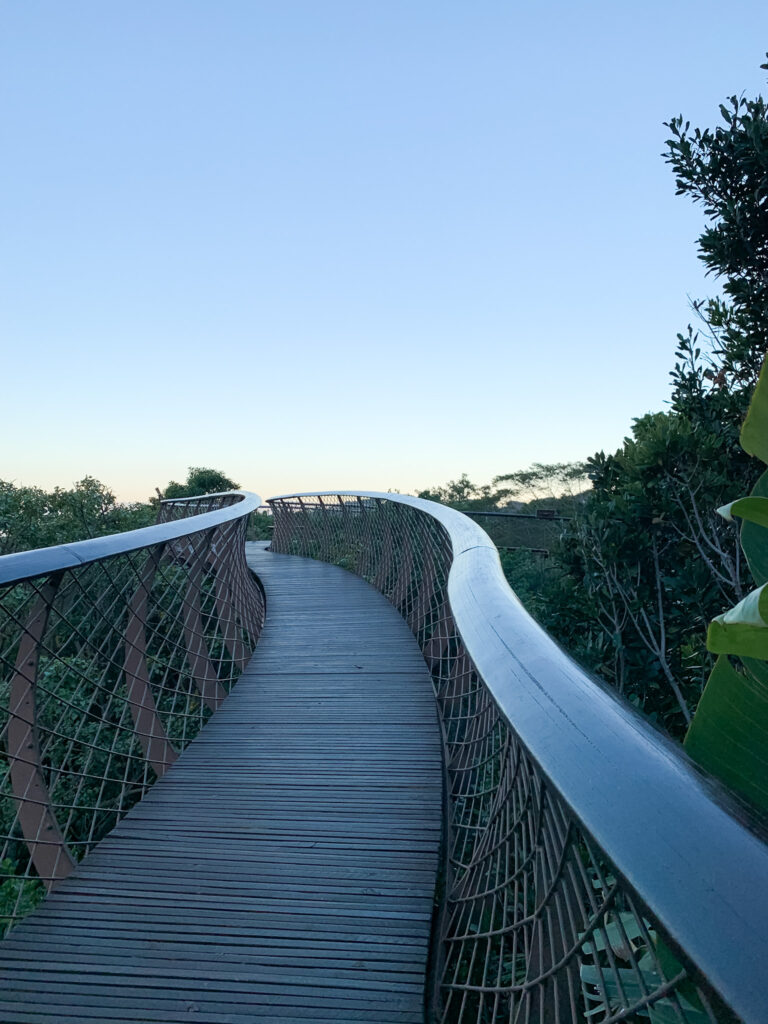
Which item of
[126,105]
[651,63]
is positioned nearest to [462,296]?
[126,105]

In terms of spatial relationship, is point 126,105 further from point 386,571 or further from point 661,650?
point 661,650

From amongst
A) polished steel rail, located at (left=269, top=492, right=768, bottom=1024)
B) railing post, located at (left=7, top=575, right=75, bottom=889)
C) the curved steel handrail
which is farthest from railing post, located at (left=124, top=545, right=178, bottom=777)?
polished steel rail, located at (left=269, top=492, right=768, bottom=1024)

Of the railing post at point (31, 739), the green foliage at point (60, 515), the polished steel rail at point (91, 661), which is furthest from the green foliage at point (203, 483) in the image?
the railing post at point (31, 739)

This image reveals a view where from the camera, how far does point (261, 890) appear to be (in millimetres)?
2387

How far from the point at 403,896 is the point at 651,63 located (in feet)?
33.7

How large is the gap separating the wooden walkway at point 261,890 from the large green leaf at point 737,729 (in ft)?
4.84

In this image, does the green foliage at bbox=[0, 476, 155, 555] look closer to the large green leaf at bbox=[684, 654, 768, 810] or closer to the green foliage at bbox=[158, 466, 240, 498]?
the green foliage at bbox=[158, 466, 240, 498]

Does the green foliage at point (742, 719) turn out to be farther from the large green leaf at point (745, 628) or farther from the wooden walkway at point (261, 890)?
the wooden walkway at point (261, 890)

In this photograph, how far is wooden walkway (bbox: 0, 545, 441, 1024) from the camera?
6.19 feet

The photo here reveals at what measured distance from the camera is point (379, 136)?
56.2ft

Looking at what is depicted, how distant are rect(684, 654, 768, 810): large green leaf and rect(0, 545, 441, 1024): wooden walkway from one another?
1477 millimetres

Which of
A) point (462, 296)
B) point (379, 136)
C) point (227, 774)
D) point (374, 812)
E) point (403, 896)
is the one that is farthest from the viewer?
point (462, 296)

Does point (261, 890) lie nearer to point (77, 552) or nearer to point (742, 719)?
point (77, 552)

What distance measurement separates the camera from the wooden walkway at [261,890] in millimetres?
1888
